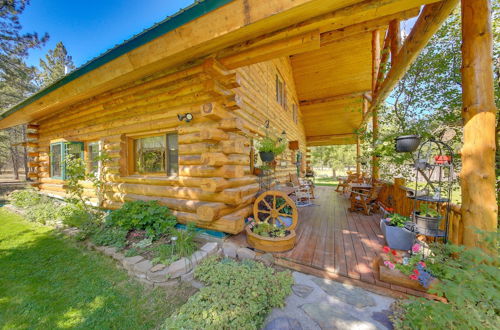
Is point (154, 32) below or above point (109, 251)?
above

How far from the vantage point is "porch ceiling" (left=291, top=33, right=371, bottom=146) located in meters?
7.77

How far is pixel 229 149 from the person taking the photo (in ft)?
10.2

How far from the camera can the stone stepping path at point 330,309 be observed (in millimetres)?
1754

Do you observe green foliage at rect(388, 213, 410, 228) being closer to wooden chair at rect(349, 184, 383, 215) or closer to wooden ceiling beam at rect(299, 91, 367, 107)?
wooden chair at rect(349, 184, 383, 215)

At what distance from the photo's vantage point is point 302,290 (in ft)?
7.18

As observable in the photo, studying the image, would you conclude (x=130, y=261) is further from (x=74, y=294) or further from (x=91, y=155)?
(x=91, y=155)

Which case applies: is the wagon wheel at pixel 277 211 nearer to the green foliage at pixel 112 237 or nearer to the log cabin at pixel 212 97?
the log cabin at pixel 212 97

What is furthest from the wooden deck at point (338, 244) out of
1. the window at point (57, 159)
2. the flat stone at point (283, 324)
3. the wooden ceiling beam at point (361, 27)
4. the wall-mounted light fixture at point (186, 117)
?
the window at point (57, 159)

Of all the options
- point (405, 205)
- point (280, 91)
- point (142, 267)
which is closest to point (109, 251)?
point (142, 267)

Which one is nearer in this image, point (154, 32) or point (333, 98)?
point (154, 32)

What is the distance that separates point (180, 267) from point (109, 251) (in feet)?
5.17

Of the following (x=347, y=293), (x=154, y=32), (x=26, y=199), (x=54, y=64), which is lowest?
(x=347, y=293)

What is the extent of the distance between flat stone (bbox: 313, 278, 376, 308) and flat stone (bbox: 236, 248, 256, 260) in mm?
924

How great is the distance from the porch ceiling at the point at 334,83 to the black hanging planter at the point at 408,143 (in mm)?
4117
